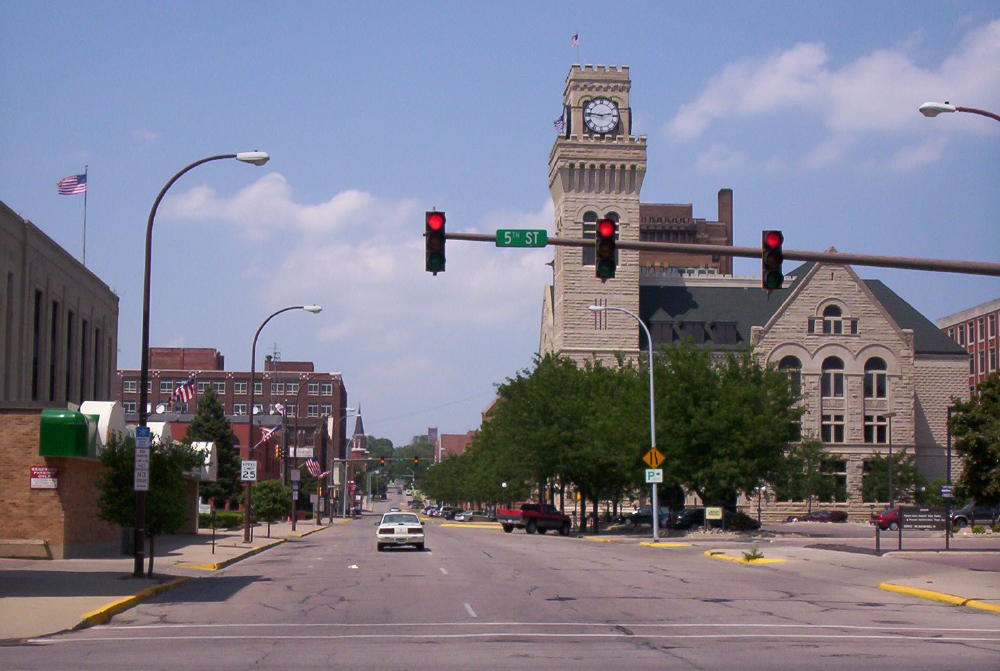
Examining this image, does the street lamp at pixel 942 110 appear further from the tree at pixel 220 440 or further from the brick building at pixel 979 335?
the brick building at pixel 979 335

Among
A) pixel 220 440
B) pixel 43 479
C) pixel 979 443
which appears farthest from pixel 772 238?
pixel 220 440

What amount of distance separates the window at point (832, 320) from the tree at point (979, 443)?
4559cm

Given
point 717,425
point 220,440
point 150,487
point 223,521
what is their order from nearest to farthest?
1. point 150,487
2. point 717,425
3. point 223,521
4. point 220,440

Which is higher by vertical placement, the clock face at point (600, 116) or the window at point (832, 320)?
the clock face at point (600, 116)

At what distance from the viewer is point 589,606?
20844 millimetres

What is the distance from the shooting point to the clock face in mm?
100750

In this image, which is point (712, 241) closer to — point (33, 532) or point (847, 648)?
point (33, 532)

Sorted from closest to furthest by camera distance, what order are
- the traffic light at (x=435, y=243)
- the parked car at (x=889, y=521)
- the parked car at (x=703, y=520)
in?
the traffic light at (x=435, y=243), the parked car at (x=703, y=520), the parked car at (x=889, y=521)

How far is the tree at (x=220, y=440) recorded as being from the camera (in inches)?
3312

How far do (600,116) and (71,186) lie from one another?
64.9m

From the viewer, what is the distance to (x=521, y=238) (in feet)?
67.5

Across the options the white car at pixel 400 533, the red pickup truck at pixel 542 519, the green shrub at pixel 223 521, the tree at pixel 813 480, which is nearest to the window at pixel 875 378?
the tree at pixel 813 480

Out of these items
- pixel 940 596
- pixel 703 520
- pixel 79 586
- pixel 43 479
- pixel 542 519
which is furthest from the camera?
pixel 542 519

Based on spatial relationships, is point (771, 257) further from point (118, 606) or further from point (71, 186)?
point (71, 186)
